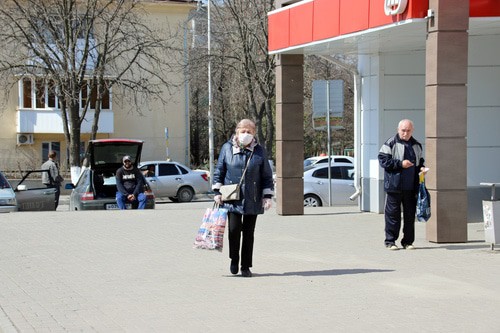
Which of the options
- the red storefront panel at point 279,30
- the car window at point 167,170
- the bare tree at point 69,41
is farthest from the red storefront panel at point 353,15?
the bare tree at point 69,41

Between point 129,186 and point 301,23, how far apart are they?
5616mm

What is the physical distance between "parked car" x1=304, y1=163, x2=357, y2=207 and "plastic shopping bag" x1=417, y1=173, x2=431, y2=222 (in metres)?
12.5

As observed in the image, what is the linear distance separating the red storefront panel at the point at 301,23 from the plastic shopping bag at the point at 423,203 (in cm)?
500

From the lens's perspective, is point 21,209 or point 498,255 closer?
point 498,255

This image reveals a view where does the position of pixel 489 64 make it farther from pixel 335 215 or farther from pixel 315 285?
pixel 315 285

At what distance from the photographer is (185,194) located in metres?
34.0

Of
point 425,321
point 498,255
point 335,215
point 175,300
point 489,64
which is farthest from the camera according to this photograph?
point 335,215

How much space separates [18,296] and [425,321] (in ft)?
13.3

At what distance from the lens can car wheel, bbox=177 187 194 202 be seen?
33.9 metres

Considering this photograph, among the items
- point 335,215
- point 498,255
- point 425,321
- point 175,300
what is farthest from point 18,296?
point 335,215

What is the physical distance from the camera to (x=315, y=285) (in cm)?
1001

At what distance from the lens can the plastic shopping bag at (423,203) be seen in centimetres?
1256

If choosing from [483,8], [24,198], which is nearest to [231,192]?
[483,8]

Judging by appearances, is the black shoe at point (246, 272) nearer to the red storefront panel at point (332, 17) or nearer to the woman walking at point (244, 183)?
the woman walking at point (244, 183)
